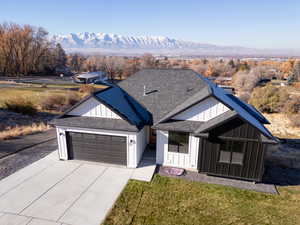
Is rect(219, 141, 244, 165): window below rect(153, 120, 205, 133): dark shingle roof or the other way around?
below

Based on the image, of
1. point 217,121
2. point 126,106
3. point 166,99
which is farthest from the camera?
point 166,99

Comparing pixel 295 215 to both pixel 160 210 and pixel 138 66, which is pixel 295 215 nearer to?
pixel 160 210

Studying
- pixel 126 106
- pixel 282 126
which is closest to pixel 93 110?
pixel 126 106

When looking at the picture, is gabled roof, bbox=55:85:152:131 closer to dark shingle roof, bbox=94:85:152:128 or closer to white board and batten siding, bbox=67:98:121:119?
dark shingle roof, bbox=94:85:152:128

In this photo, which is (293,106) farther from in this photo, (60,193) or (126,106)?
(60,193)

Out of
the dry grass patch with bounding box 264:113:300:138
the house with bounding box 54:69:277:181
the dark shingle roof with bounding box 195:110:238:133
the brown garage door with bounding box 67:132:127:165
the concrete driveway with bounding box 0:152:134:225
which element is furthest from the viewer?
the dry grass patch with bounding box 264:113:300:138

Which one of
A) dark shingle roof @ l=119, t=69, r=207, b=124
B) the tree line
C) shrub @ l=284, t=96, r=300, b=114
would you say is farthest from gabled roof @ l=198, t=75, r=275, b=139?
the tree line

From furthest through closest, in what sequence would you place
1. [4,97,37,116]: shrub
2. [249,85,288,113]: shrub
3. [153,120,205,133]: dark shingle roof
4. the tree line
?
the tree line < [249,85,288,113]: shrub < [4,97,37,116]: shrub < [153,120,205,133]: dark shingle roof
